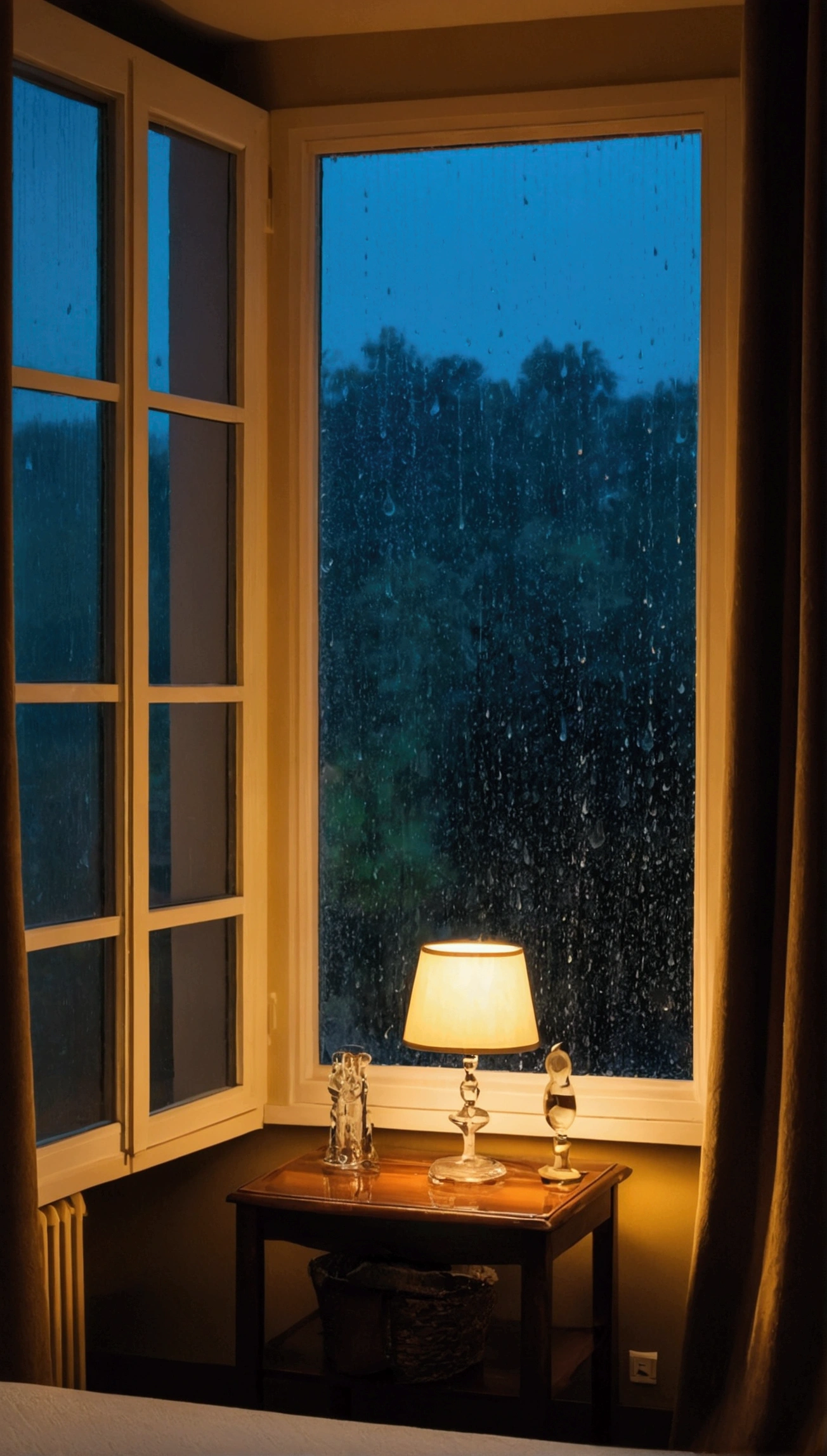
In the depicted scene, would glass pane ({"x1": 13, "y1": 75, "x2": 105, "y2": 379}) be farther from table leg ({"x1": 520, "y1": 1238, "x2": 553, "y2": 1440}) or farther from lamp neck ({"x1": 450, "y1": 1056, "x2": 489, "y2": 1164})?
table leg ({"x1": 520, "y1": 1238, "x2": 553, "y2": 1440})

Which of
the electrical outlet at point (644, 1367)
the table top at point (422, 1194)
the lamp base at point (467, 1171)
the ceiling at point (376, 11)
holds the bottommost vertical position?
the electrical outlet at point (644, 1367)

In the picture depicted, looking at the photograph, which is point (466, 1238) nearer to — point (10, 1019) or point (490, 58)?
point (10, 1019)

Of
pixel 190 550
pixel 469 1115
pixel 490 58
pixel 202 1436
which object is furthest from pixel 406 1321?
pixel 490 58

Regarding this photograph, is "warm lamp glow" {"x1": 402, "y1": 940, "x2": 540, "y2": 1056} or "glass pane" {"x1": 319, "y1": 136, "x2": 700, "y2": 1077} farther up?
"glass pane" {"x1": 319, "y1": 136, "x2": 700, "y2": 1077}

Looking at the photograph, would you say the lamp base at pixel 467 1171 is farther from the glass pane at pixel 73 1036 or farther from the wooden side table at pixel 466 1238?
the glass pane at pixel 73 1036

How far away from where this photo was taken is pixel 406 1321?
2756 millimetres

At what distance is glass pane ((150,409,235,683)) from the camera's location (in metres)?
3.08

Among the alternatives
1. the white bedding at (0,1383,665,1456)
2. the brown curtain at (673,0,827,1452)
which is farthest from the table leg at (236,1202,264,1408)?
the white bedding at (0,1383,665,1456)

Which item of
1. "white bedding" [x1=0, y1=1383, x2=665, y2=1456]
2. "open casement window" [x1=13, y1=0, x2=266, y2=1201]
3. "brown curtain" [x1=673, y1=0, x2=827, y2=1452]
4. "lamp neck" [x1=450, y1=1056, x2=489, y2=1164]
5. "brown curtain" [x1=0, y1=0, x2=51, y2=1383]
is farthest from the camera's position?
"lamp neck" [x1=450, y1=1056, x2=489, y2=1164]

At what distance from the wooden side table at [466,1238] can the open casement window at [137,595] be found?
335mm

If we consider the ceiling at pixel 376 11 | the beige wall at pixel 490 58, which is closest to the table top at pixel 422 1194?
the beige wall at pixel 490 58

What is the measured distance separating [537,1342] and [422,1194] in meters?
0.34

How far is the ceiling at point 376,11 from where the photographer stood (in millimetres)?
3061

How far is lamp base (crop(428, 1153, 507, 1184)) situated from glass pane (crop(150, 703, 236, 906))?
75cm
